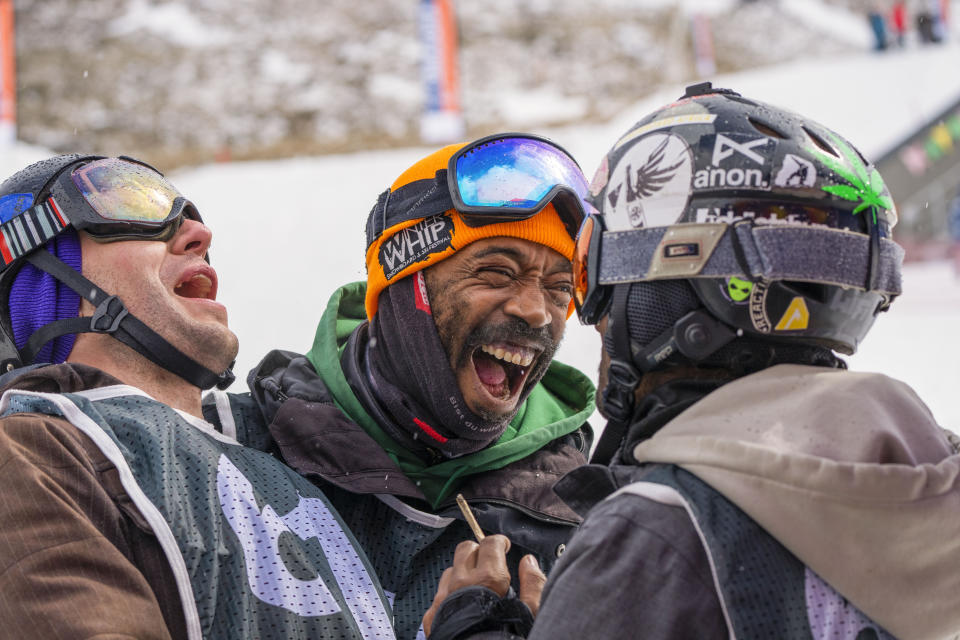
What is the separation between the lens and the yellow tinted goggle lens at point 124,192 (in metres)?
3.24

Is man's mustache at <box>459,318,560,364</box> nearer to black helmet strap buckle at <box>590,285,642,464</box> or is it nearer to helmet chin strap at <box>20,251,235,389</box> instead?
helmet chin strap at <box>20,251,235,389</box>

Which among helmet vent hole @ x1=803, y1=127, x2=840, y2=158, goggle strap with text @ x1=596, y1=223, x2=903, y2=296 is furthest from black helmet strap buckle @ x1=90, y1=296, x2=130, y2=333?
helmet vent hole @ x1=803, y1=127, x2=840, y2=158

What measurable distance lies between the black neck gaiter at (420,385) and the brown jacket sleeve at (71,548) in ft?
4.12

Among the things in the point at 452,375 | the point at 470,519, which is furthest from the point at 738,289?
the point at 452,375

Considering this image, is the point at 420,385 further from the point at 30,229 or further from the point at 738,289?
the point at 738,289

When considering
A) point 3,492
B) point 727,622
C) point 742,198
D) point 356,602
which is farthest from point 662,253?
point 3,492

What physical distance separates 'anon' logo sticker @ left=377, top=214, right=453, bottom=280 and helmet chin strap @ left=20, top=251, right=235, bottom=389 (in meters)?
0.80

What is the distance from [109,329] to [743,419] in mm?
2067

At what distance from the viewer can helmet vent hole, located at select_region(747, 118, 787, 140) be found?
2105mm

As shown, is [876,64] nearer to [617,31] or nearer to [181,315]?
[617,31]

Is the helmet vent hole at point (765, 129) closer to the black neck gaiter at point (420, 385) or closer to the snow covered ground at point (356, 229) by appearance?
the black neck gaiter at point (420, 385)

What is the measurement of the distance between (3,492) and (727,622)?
161 centimetres

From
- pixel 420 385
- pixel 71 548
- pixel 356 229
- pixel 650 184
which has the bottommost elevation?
pixel 356 229

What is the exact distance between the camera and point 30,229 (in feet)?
10.6
